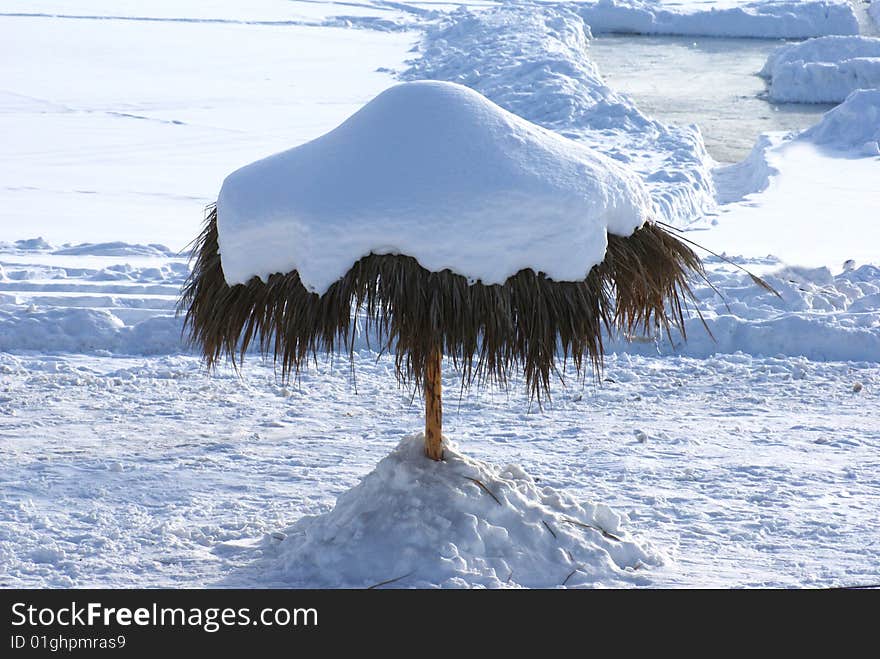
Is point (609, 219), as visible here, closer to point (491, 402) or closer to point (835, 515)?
point (835, 515)

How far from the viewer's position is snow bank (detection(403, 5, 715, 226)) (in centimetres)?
1256

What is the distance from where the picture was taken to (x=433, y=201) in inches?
153

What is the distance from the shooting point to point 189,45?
20.5 meters

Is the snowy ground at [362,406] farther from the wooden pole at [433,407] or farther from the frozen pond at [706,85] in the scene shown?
the frozen pond at [706,85]

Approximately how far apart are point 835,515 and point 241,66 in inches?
609

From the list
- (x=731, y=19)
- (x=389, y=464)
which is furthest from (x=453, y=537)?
(x=731, y=19)

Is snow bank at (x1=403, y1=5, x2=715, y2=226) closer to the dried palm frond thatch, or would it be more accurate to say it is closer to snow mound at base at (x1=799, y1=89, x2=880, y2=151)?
snow mound at base at (x1=799, y1=89, x2=880, y2=151)

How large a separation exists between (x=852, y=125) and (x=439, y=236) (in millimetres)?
12063

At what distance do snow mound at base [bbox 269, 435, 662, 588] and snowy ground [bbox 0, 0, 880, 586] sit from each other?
0.05m

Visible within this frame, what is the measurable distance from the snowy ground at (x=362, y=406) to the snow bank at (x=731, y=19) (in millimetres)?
12292

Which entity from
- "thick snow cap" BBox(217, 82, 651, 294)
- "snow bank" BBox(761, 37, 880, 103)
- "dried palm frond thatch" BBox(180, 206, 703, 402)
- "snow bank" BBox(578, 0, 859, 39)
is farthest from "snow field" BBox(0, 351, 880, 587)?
"snow bank" BBox(578, 0, 859, 39)

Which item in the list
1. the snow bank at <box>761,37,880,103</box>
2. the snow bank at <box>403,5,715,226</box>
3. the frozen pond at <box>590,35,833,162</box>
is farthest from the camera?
the snow bank at <box>761,37,880,103</box>

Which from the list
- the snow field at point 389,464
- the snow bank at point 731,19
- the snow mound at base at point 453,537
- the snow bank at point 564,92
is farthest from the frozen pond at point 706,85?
the snow mound at base at point 453,537

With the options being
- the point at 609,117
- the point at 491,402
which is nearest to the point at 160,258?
the point at 491,402
